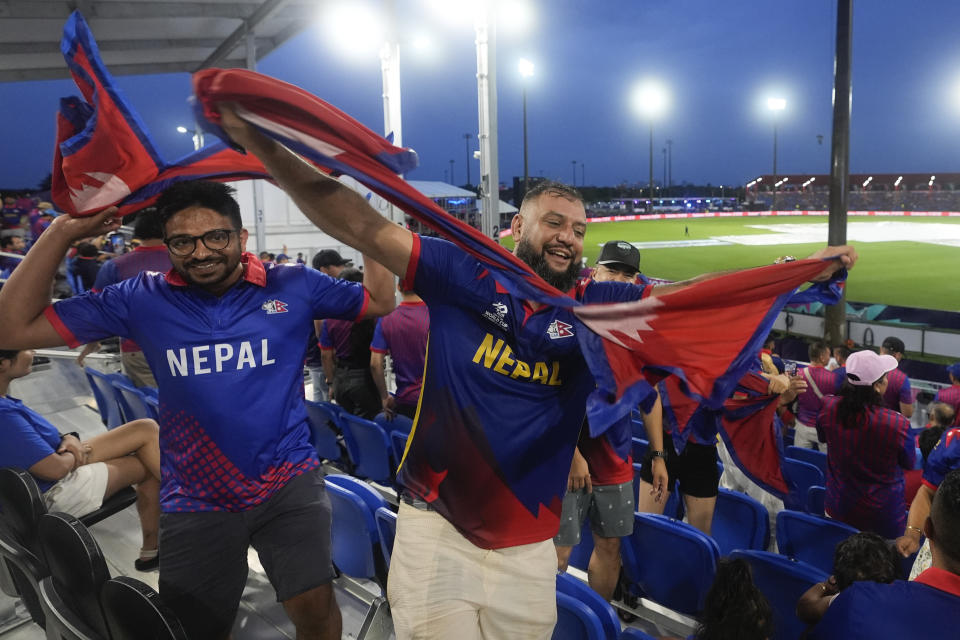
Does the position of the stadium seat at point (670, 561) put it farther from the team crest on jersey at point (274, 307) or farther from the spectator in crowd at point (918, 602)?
the team crest on jersey at point (274, 307)

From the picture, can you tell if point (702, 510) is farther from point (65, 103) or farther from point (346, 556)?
point (65, 103)

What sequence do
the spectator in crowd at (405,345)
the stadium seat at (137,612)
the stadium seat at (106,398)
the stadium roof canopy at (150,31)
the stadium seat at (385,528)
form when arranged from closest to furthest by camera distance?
1. the stadium seat at (137,612)
2. the stadium seat at (385,528)
3. the spectator in crowd at (405,345)
4. the stadium seat at (106,398)
5. the stadium roof canopy at (150,31)

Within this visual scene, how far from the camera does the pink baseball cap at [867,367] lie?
12.4 feet

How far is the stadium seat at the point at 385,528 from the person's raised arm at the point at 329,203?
1482 mm

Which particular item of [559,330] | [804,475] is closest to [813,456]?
[804,475]

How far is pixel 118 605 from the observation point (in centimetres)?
208

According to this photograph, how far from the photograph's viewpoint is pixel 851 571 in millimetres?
2574

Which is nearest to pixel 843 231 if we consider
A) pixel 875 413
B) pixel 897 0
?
pixel 875 413

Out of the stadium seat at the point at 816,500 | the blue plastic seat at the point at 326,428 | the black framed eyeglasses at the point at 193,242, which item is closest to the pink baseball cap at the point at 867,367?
the stadium seat at the point at 816,500

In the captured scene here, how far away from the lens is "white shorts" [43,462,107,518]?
349 centimetres

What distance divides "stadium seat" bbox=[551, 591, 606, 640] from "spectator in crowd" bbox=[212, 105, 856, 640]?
4.8 inches

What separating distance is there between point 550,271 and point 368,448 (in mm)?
3111

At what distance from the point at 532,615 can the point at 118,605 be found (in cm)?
140

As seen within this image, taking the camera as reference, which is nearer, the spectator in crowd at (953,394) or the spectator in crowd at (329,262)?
the spectator in crowd at (953,394)
